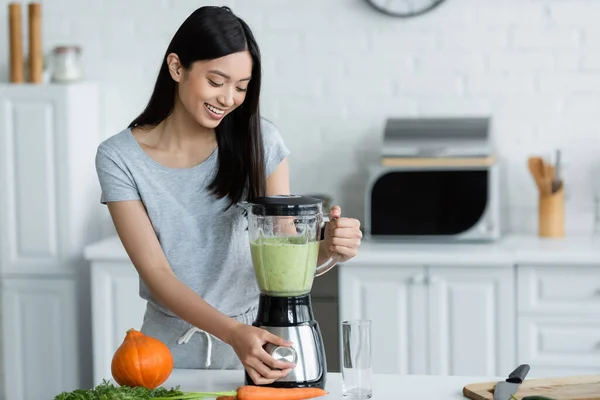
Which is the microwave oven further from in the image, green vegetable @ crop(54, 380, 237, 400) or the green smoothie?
green vegetable @ crop(54, 380, 237, 400)

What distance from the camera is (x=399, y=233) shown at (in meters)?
3.35

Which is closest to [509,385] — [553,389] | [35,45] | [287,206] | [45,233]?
[553,389]

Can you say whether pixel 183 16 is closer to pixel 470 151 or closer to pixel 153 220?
pixel 470 151

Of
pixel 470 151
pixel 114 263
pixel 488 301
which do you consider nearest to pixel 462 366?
pixel 488 301

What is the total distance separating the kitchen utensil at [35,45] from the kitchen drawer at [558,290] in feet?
6.01

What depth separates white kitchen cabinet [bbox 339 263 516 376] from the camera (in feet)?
10.5

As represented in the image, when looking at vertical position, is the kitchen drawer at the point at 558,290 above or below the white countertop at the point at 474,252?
below

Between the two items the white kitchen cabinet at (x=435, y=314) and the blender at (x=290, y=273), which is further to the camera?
the white kitchen cabinet at (x=435, y=314)

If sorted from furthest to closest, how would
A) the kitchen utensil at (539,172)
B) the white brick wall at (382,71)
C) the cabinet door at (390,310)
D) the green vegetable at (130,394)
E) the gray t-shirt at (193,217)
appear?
the white brick wall at (382,71)
the kitchen utensil at (539,172)
the cabinet door at (390,310)
the gray t-shirt at (193,217)
the green vegetable at (130,394)

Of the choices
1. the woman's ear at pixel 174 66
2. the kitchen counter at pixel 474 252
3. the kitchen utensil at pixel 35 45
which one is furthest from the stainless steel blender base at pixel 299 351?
the kitchen utensil at pixel 35 45

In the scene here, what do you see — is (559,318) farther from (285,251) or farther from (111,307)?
(285,251)

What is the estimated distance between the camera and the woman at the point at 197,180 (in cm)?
187

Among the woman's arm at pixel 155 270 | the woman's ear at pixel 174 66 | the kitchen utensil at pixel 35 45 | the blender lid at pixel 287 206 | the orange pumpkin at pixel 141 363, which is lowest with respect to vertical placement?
the orange pumpkin at pixel 141 363

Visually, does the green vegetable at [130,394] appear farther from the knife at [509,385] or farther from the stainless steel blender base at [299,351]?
the knife at [509,385]
